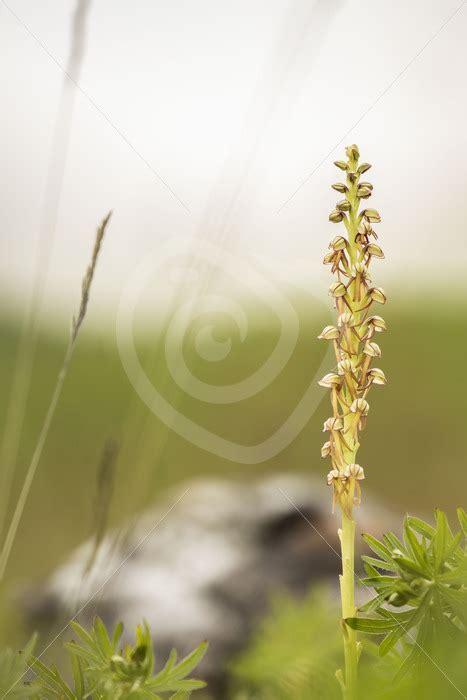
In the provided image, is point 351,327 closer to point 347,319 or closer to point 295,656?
point 347,319

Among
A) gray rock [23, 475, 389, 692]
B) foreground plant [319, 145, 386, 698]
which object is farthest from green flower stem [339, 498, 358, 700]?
gray rock [23, 475, 389, 692]

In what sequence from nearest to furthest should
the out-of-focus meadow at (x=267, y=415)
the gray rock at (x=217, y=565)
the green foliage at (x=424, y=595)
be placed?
the green foliage at (x=424, y=595), the gray rock at (x=217, y=565), the out-of-focus meadow at (x=267, y=415)

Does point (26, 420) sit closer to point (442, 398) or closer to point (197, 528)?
point (197, 528)

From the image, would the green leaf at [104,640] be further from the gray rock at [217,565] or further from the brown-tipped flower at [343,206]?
the gray rock at [217,565]

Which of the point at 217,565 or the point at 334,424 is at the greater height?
the point at 334,424

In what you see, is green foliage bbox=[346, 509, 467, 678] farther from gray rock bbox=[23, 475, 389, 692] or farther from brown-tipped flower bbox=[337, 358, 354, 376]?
gray rock bbox=[23, 475, 389, 692]

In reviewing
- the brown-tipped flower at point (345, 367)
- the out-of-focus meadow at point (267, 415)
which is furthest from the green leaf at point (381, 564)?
the out-of-focus meadow at point (267, 415)

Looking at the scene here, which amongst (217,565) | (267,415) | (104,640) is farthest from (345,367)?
(267,415)
